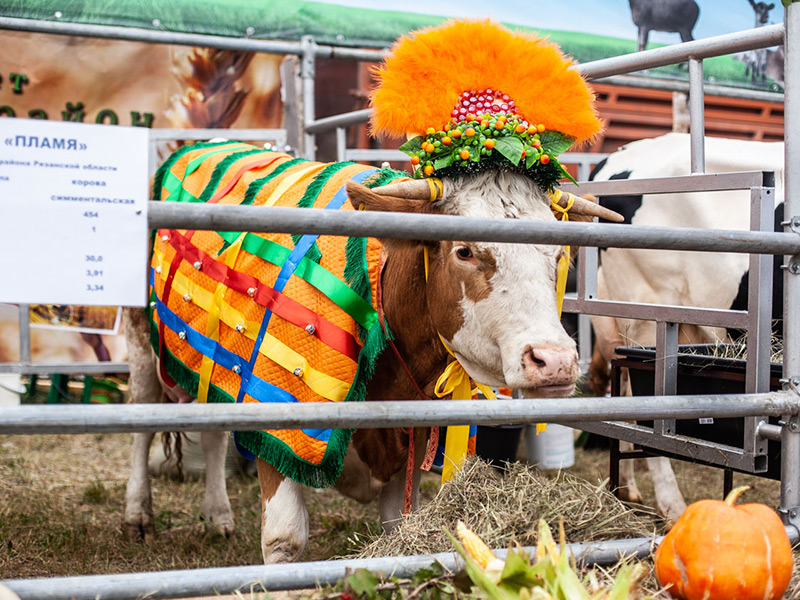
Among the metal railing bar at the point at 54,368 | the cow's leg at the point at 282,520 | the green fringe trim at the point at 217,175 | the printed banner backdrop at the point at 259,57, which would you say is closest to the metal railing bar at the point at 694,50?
the green fringe trim at the point at 217,175

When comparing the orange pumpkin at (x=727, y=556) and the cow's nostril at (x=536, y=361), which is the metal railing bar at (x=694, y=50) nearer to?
the cow's nostril at (x=536, y=361)

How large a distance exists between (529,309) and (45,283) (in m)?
1.11

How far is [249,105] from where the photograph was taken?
5816 millimetres

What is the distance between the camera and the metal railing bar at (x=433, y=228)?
1.38 metres

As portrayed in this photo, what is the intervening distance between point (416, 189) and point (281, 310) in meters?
0.54

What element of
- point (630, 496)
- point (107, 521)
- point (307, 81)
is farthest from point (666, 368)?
point (307, 81)

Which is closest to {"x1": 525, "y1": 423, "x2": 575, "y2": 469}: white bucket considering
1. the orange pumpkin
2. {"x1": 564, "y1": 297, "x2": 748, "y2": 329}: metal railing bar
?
{"x1": 564, "y1": 297, "x2": 748, "y2": 329}: metal railing bar

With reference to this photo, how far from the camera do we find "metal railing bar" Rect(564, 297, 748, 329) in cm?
216

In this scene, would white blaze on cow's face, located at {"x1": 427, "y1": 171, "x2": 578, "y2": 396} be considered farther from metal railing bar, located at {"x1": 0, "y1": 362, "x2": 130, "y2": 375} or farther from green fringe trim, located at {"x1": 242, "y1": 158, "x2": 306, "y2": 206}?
metal railing bar, located at {"x1": 0, "y1": 362, "x2": 130, "y2": 375}

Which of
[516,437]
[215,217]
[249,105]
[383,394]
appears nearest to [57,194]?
[215,217]

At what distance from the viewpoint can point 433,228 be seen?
1.46 metres

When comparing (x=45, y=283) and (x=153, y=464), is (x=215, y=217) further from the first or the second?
(x=153, y=464)

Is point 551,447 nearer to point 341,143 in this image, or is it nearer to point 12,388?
point 341,143

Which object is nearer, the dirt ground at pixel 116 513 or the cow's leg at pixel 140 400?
the dirt ground at pixel 116 513
